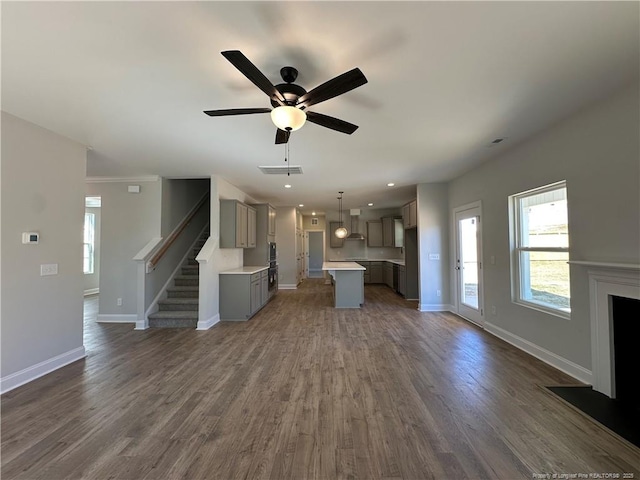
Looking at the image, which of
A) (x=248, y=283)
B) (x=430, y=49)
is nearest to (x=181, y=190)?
(x=248, y=283)

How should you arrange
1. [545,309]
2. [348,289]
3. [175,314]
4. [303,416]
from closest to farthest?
[303,416] < [545,309] < [175,314] < [348,289]

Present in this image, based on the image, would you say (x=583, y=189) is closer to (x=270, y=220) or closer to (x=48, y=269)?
(x=48, y=269)

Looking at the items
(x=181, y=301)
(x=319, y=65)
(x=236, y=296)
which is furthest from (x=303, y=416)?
(x=181, y=301)

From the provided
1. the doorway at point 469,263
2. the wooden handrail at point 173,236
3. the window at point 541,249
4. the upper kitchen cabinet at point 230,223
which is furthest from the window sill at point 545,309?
the wooden handrail at point 173,236

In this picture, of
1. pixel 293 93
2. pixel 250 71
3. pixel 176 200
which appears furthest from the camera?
pixel 176 200

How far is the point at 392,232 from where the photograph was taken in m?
9.91

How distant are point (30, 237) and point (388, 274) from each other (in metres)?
8.77

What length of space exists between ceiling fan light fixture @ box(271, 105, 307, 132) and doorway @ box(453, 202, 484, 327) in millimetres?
3996

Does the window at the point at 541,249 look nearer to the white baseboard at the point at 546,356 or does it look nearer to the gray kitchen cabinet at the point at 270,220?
the white baseboard at the point at 546,356

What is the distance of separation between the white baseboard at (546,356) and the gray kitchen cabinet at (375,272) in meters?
5.86

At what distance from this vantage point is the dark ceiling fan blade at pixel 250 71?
159 centimetres

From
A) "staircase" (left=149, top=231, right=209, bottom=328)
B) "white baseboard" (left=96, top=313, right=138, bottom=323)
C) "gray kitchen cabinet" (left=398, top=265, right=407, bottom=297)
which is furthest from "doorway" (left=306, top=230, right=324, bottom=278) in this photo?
"white baseboard" (left=96, top=313, right=138, bottom=323)

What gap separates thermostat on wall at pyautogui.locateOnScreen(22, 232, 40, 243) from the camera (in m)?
3.01

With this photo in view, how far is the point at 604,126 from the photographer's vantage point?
8.70ft
